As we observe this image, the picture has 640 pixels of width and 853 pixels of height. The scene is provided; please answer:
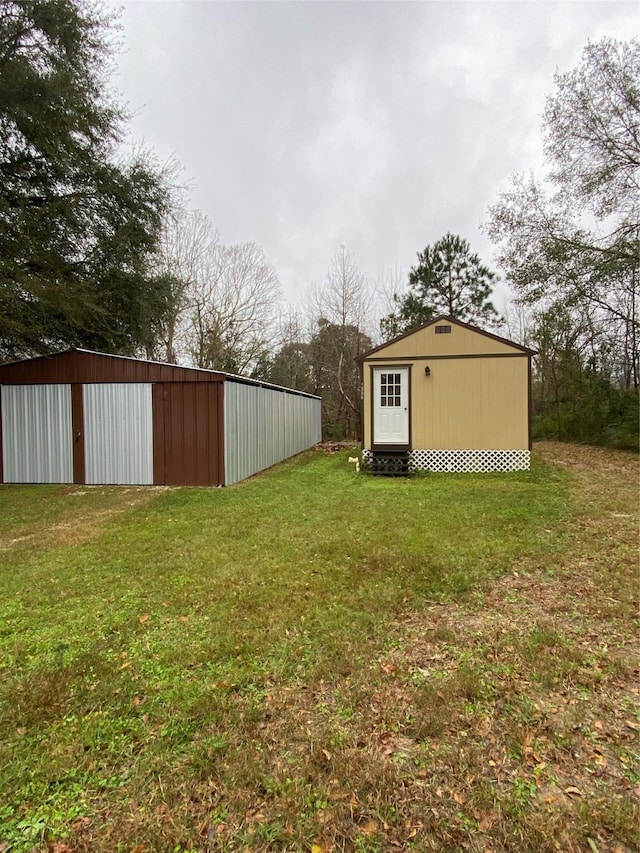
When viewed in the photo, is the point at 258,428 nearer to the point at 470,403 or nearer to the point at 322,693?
the point at 470,403

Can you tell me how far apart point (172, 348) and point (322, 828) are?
1853cm

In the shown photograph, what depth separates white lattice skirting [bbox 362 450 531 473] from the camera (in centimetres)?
975

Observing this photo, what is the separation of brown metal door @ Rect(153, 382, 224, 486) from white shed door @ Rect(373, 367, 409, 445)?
368 cm

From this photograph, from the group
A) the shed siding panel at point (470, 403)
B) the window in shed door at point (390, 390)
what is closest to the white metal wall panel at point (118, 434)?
the shed siding panel at point (470, 403)

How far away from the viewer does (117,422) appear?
362 inches

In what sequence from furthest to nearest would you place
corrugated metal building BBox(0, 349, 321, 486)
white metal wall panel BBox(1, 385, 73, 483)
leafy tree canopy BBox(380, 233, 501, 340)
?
leafy tree canopy BBox(380, 233, 501, 340) < white metal wall panel BBox(1, 385, 73, 483) < corrugated metal building BBox(0, 349, 321, 486)

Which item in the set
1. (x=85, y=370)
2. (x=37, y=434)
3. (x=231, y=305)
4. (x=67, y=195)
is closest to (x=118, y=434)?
(x=85, y=370)

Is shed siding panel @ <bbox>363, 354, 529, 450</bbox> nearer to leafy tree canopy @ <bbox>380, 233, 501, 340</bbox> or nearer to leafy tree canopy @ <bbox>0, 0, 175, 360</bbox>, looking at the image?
leafy tree canopy @ <bbox>0, 0, 175, 360</bbox>

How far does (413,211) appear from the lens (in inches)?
613

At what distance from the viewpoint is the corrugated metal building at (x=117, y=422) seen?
884 centimetres

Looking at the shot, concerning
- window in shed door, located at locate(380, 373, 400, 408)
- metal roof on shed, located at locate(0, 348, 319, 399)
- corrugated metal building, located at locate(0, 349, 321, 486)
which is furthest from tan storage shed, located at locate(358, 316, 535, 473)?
metal roof on shed, located at locate(0, 348, 319, 399)

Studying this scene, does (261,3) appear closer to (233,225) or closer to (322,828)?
(233,225)

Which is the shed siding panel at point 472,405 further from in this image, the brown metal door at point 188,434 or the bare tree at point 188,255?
the bare tree at point 188,255

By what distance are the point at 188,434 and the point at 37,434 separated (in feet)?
11.4
